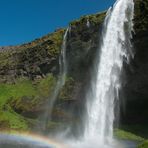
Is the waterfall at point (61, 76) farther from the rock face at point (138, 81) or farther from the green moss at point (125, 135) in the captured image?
the green moss at point (125, 135)

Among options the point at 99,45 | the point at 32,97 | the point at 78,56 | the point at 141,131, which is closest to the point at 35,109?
the point at 32,97

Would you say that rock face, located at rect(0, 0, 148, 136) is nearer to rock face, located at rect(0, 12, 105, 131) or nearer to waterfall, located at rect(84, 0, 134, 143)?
rock face, located at rect(0, 12, 105, 131)

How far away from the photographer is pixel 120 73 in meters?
59.9

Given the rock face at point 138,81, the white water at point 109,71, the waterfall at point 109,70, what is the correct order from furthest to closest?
1. the rock face at point 138,81
2. the waterfall at point 109,70
3. the white water at point 109,71

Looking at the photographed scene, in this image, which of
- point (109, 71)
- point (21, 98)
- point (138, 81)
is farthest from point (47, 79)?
point (138, 81)

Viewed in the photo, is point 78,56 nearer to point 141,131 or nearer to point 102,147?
point 141,131

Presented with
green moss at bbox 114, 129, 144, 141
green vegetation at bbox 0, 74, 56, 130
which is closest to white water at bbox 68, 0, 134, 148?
green moss at bbox 114, 129, 144, 141

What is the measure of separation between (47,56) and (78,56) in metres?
15.2

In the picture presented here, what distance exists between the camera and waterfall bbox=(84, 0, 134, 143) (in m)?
56.6

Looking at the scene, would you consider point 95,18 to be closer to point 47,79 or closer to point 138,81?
point 138,81

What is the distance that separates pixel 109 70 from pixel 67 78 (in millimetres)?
19755

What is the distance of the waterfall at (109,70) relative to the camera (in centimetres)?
5656

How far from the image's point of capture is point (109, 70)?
197 ft

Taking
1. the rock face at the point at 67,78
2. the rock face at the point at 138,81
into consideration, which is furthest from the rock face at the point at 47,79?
the rock face at the point at 138,81
